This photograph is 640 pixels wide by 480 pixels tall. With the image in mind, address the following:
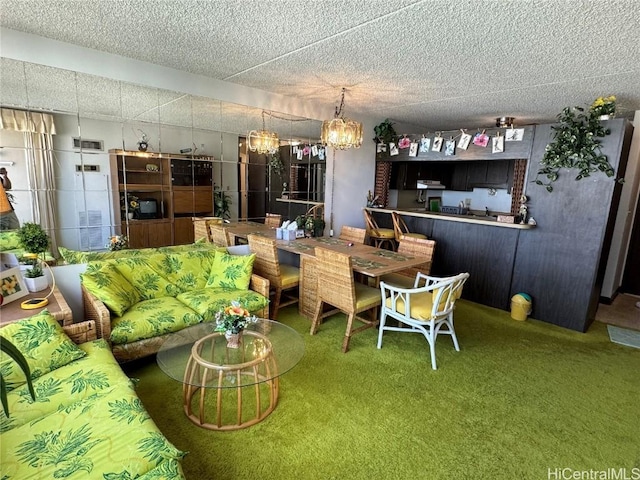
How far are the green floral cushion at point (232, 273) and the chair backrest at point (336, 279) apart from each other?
693 millimetres

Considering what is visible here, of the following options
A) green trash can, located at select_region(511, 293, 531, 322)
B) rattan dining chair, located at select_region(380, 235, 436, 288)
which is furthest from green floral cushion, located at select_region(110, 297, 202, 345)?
green trash can, located at select_region(511, 293, 531, 322)

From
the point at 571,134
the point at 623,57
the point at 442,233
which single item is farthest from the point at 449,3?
the point at 442,233

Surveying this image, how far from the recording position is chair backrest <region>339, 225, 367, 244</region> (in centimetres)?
420

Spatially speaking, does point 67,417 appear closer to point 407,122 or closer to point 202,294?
point 202,294

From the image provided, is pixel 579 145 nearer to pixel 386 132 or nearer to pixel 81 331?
pixel 386 132

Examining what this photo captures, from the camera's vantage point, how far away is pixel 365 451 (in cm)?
184

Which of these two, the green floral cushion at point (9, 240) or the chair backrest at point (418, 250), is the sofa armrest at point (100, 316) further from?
the chair backrest at point (418, 250)

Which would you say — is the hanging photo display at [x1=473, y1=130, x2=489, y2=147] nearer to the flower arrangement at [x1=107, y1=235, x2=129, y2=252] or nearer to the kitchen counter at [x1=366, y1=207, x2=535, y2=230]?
the kitchen counter at [x1=366, y1=207, x2=535, y2=230]

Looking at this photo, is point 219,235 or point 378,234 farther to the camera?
point 378,234

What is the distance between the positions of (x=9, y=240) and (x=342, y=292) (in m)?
2.77

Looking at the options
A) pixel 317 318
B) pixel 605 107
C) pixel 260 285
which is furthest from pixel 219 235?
pixel 605 107

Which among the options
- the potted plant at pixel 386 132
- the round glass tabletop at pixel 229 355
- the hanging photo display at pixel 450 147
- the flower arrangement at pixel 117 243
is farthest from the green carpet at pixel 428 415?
the potted plant at pixel 386 132

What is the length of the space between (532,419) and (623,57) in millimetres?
2729

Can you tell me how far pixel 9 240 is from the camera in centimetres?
271
